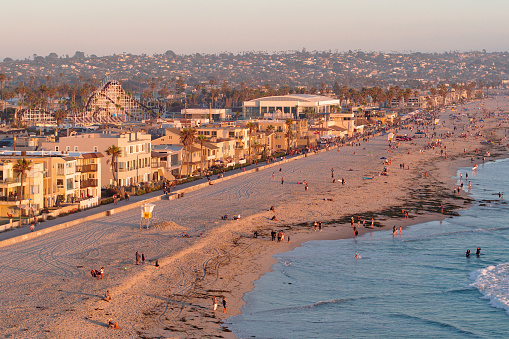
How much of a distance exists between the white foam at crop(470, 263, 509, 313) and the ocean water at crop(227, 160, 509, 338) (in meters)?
0.05

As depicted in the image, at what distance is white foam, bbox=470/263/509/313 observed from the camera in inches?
1284

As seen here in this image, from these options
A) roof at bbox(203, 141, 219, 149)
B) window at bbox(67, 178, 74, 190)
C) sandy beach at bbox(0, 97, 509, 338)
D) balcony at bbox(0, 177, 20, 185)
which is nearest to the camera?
sandy beach at bbox(0, 97, 509, 338)

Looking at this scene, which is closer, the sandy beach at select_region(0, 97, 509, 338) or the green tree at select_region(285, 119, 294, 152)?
the sandy beach at select_region(0, 97, 509, 338)

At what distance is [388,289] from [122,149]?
32973 millimetres

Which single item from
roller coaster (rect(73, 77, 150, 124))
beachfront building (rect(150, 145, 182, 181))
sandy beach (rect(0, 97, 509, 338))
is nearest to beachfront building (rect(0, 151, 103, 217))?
sandy beach (rect(0, 97, 509, 338))

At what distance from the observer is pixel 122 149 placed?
59031mm

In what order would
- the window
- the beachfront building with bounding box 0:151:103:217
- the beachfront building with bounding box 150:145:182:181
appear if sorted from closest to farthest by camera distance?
the beachfront building with bounding box 0:151:103:217
the window
the beachfront building with bounding box 150:145:182:181

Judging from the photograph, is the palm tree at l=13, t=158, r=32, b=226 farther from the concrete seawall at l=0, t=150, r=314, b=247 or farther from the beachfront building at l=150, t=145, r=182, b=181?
the beachfront building at l=150, t=145, r=182, b=181

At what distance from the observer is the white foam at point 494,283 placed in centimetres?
3262

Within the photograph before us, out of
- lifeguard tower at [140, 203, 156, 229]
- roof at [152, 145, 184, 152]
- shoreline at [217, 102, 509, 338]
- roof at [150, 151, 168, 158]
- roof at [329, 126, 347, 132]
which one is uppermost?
roof at [152, 145, 184, 152]

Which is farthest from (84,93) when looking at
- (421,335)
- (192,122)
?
(421,335)

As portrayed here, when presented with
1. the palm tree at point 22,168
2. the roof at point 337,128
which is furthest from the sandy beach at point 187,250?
the roof at point 337,128

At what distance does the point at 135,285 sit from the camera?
106 feet

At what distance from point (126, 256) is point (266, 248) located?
378 inches
